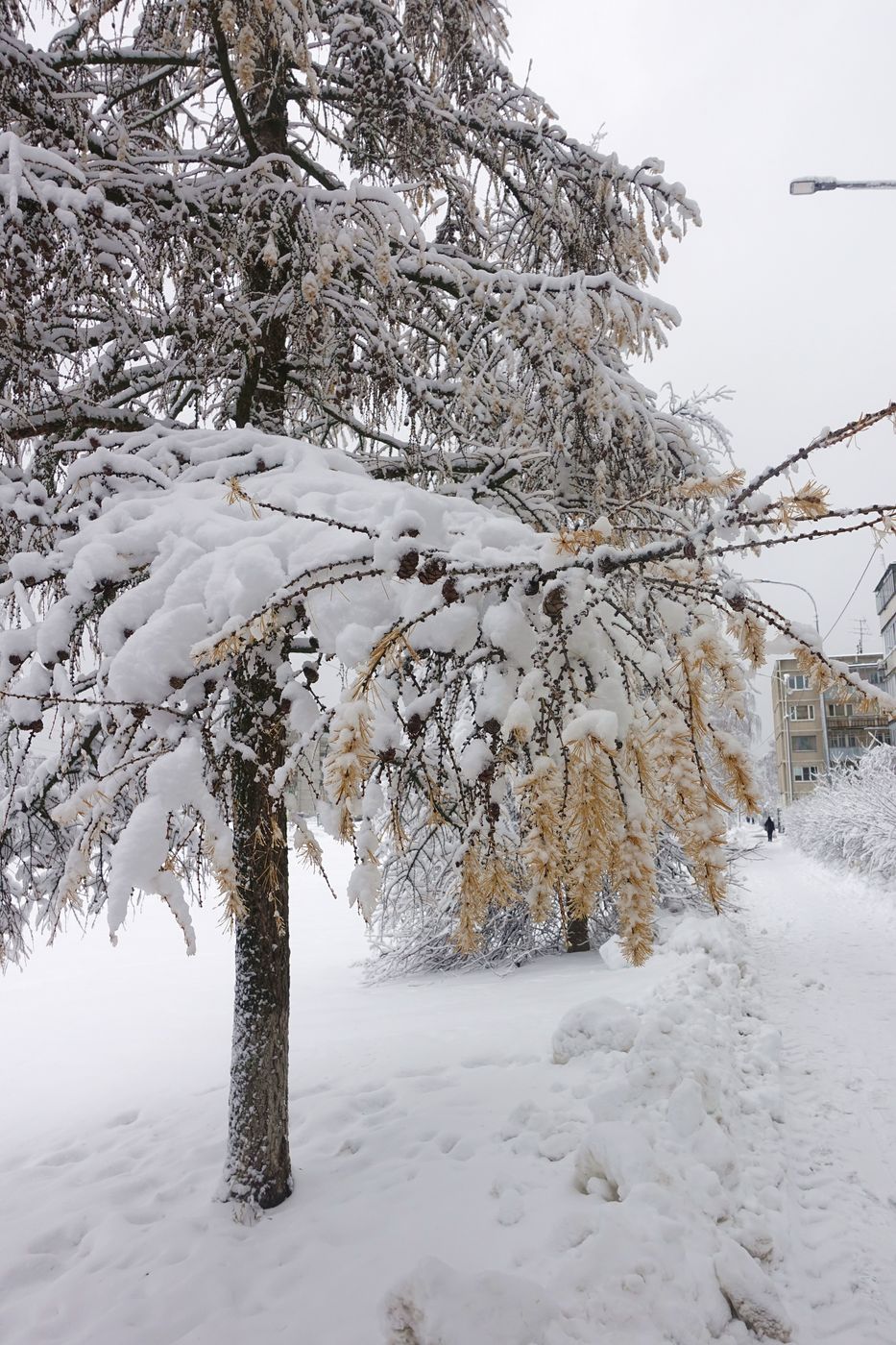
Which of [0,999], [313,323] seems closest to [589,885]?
[313,323]

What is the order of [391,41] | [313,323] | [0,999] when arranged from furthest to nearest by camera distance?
[0,999] → [391,41] → [313,323]

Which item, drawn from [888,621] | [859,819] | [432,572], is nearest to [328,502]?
[432,572]

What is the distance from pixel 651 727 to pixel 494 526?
1.07 metres

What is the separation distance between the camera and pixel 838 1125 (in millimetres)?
4977

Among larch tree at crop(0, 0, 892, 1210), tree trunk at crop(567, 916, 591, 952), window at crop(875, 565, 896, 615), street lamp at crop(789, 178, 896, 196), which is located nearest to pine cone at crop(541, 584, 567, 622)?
larch tree at crop(0, 0, 892, 1210)

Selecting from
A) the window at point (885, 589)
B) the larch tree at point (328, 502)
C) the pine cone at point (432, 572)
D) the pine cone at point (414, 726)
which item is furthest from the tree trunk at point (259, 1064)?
the window at point (885, 589)

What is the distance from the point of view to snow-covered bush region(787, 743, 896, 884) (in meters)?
15.6

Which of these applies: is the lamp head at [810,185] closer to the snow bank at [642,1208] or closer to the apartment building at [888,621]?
the snow bank at [642,1208]

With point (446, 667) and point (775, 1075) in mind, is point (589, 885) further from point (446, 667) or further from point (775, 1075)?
point (775, 1075)

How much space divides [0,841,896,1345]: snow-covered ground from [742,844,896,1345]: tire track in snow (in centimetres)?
2

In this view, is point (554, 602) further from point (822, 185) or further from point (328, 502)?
point (822, 185)

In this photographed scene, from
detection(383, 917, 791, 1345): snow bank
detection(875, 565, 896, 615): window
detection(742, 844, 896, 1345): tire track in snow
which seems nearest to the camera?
detection(383, 917, 791, 1345): snow bank

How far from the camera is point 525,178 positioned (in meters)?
5.18

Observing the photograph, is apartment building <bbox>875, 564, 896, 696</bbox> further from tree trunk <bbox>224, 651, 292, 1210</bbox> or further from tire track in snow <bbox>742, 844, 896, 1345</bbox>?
tree trunk <bbox>224, 651, 292, 1210</bbox>
